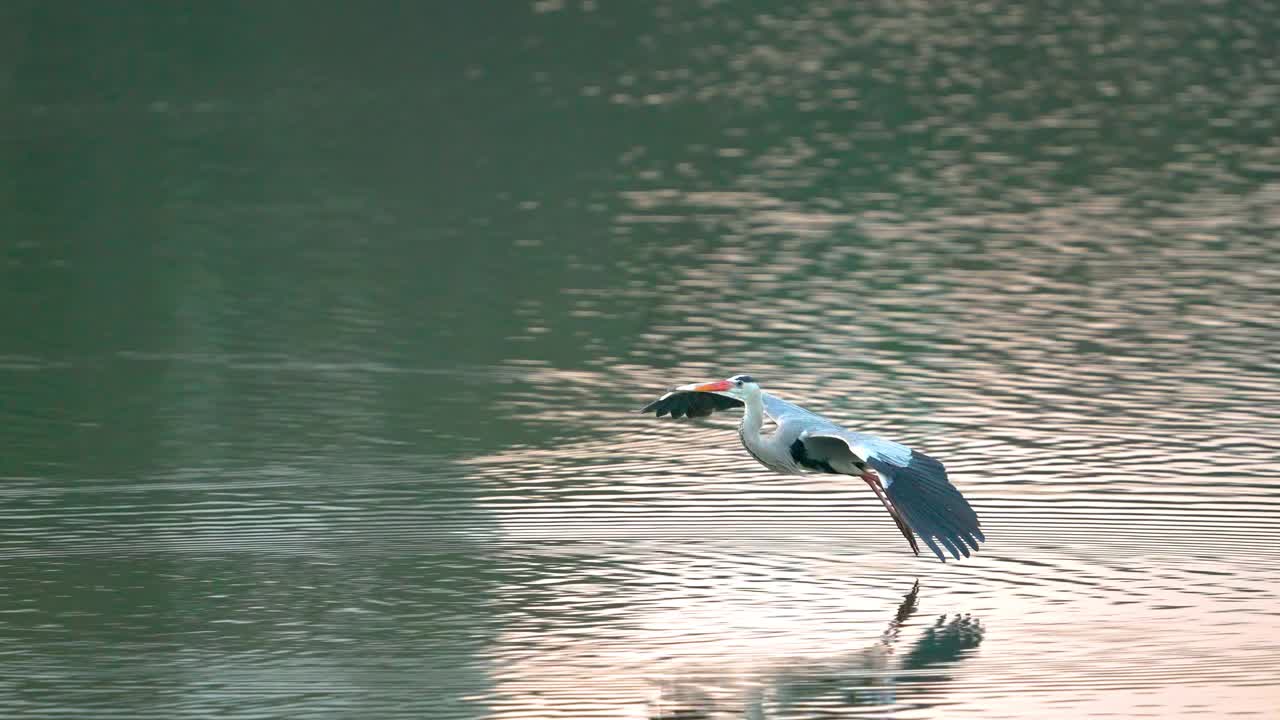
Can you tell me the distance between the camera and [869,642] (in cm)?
1380

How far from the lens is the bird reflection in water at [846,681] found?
498 inches

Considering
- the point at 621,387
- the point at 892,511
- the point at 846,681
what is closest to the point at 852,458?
the point at 892,511

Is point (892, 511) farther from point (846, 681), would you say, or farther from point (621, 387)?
point (621, 387)

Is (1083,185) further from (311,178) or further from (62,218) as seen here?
(62,218)

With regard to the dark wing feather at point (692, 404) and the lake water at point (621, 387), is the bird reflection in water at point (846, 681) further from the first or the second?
the dark wing feather at point (692, 404)

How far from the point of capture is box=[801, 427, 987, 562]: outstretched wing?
14.2m

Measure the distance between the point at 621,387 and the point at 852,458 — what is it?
639 centimetres

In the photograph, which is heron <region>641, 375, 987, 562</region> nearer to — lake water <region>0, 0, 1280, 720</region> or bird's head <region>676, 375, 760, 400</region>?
bird's head <region>676, 375, 760, 400</region>

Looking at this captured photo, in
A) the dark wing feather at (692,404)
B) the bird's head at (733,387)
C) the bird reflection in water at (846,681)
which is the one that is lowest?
the bird reflection in water at (846,681)

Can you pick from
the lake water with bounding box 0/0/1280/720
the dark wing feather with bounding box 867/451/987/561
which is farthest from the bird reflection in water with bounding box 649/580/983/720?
the dark wing feather with bounding box 867/451/987/561

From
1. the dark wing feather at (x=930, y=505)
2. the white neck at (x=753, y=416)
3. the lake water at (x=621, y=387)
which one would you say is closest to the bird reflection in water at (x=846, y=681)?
the lake water at (x=621, y=387)

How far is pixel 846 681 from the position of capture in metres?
13.1

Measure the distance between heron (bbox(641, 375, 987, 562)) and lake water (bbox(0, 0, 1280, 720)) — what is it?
1.67 feet

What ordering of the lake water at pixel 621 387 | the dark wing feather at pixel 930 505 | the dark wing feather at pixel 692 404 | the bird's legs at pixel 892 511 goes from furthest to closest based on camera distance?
the dark wing feather at pixel 692 404
the bird's legs at pixel 892 511
the dark wing feather at pixel 930 505
the lake water at pixel 621 387
